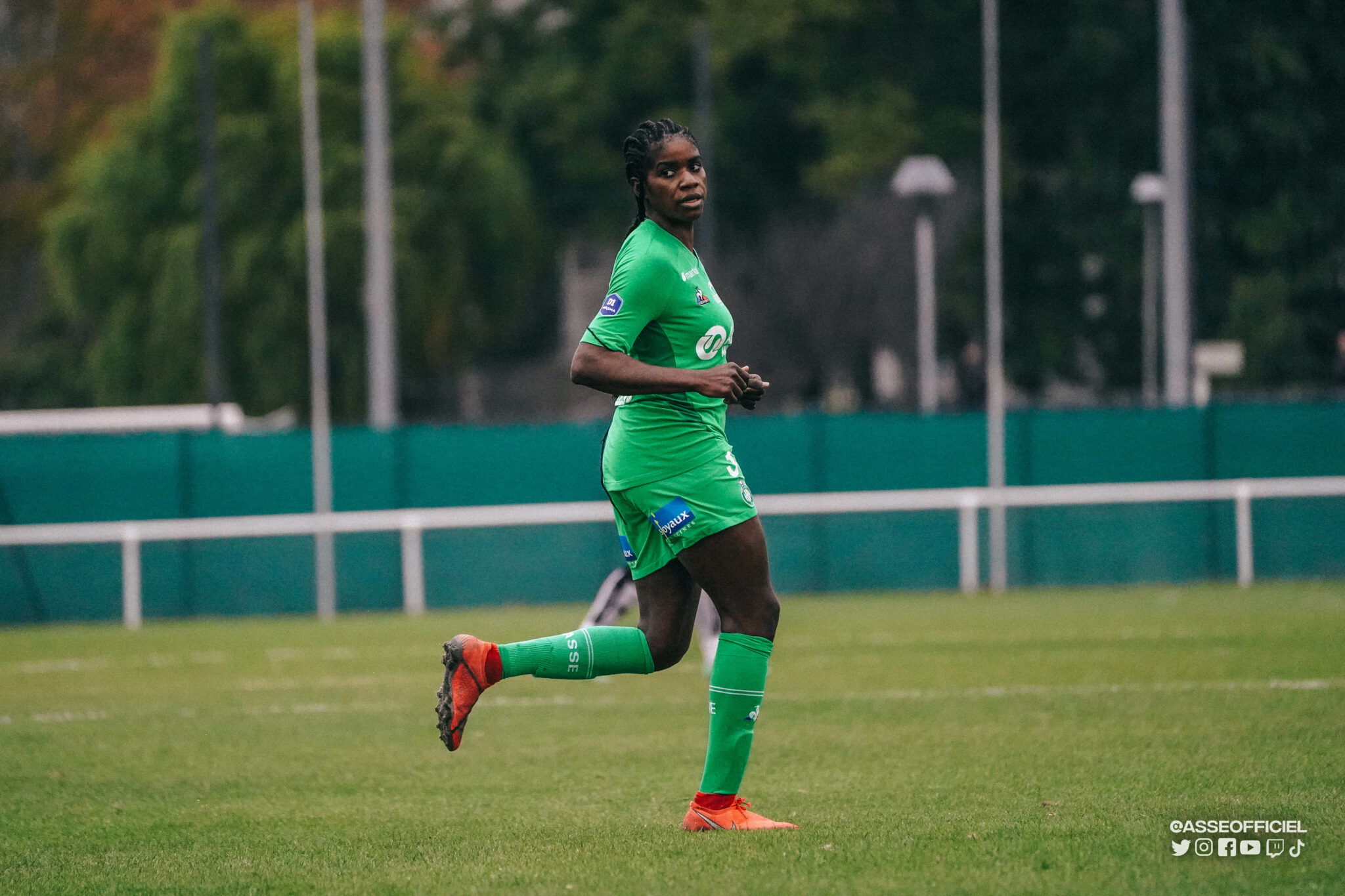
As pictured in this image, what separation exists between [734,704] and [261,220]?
38.9 meters

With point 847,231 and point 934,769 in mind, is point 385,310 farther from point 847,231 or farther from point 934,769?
point 847,231

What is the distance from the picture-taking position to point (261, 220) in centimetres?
4347

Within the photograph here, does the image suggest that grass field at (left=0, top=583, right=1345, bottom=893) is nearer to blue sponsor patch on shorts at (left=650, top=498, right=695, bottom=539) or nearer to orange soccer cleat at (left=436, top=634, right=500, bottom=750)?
orange soccer cleat at (left=436, top=634, right=500, bottom=750)

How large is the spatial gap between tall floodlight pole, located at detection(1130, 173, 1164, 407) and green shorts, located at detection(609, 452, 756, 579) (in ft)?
71.2

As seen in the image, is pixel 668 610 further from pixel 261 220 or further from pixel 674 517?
pixel 261 220

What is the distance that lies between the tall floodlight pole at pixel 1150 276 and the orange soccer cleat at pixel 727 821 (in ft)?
71.4

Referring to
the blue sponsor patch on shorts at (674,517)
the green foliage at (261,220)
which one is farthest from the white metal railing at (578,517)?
the green foliage at (261,220)

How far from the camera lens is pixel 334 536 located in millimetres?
20266

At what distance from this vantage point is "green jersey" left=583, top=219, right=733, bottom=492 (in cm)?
613

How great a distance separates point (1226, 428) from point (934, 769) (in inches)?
552

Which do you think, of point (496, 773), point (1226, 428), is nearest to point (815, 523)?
point (1226, 428)

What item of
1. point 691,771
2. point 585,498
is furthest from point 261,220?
point 691,771

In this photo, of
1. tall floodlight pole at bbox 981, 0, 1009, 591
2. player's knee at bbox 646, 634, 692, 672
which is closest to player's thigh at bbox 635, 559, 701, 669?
player's knee at bbox 646, 634, 692, 672

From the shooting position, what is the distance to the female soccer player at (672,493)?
20.1 feet
